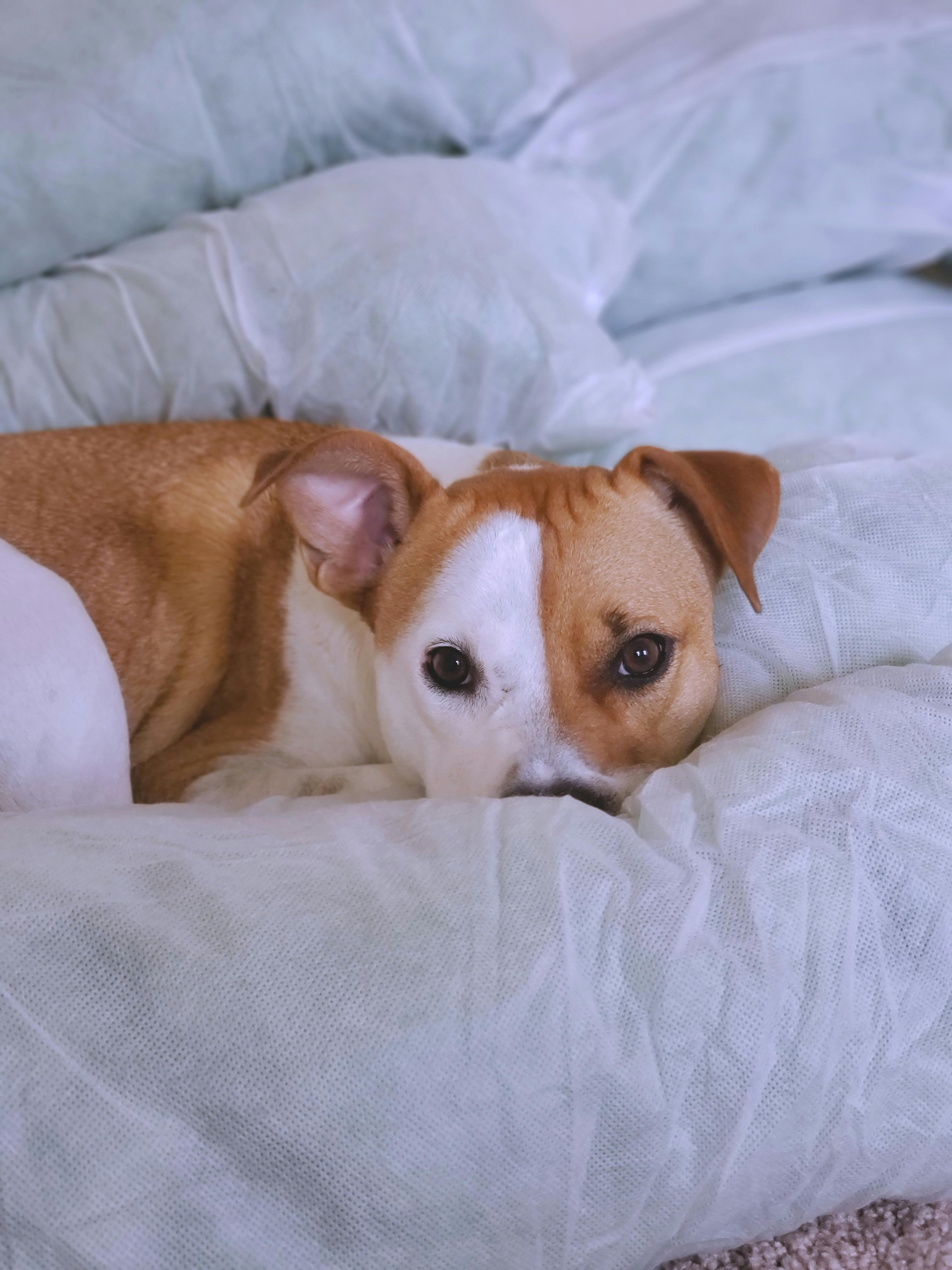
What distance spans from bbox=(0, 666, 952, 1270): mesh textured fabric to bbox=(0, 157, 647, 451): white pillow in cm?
152

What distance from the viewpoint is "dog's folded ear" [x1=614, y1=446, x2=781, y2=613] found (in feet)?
5.94

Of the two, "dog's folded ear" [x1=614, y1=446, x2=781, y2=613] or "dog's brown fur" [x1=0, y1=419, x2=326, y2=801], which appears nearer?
"dog's folded ear" [x1=614, y1=446, x2=781, y2=613]

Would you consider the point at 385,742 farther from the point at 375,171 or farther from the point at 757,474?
the point at 375,171

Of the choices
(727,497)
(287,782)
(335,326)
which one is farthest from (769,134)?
(287,782)

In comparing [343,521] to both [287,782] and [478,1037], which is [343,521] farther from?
[478,1037]

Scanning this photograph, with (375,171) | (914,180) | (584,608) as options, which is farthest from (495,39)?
(584,608)

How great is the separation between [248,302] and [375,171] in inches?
21.5

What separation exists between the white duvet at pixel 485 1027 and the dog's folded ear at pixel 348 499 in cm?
77

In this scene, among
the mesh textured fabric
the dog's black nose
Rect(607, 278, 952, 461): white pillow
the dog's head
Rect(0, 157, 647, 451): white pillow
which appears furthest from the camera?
Rect(607, 278, 952, 461): white pillow

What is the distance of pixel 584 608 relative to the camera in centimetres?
177

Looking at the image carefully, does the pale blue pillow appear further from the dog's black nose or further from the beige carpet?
the beige carpet

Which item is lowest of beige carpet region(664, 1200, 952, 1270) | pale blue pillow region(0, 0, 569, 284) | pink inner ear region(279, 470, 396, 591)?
beige carpet region(664, 1200, 952, 1270)

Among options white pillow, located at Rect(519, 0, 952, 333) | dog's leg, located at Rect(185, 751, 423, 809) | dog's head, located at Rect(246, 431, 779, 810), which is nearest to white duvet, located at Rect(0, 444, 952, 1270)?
dog's head, located at Rect(246, 431, 779, 810)

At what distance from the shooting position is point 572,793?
5.45 feet
